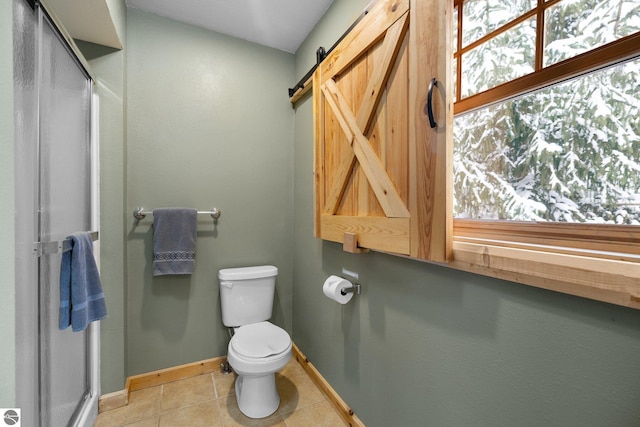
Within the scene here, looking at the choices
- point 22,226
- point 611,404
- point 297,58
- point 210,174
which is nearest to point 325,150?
point 210,174

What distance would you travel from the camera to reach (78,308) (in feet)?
3.68

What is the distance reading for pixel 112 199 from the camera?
1.65 metres

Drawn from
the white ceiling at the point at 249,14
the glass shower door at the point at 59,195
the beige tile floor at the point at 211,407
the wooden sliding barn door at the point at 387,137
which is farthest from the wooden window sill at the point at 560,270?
the white ceiling at the point at 249,14

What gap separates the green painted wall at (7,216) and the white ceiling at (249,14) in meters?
1.27

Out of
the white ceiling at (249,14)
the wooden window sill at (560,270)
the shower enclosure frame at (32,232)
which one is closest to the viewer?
the wooden window sill at (560,270)

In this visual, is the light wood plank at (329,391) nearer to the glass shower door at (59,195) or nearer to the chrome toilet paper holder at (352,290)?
the chrome toilet paper holder at (352,290)

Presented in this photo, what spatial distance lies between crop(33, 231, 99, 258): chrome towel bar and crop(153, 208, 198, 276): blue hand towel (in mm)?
655

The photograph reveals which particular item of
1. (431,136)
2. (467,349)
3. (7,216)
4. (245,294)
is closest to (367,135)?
(431,136)

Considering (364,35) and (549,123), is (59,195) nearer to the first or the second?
(364,35)

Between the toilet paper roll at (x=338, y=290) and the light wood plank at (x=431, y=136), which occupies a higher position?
the light wood plank at (x=431, y=136)

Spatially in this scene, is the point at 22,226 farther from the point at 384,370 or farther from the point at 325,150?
the point at 384,370

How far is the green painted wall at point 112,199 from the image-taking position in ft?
5.30

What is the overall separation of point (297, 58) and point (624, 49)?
2029 mm

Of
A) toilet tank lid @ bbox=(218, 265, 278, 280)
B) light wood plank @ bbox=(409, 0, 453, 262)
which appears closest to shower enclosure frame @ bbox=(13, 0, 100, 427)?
toilet tank lid @ bbox=(218, 265, 278, 280)
